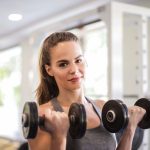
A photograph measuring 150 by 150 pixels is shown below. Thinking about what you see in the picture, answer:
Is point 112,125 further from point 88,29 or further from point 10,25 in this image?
point 10,25

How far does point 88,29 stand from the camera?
407 cm

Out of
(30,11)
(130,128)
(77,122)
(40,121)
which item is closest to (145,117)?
(130,128)

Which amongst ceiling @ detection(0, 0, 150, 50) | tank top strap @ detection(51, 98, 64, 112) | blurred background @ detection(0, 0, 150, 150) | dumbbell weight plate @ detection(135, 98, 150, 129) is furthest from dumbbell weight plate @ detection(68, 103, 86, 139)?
ceiling @ detection(0, 0, 150, 50)

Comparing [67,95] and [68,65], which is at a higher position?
[68,65]

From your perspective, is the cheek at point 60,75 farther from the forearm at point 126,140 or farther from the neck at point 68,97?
the forearm at point 126,140

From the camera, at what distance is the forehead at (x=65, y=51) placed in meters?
1.16

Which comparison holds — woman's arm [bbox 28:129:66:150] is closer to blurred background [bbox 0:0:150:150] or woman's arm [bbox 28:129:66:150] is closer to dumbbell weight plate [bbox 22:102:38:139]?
dumbbell weight plate [bbox 22:102:38:139]

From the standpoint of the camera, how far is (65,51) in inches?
45.9

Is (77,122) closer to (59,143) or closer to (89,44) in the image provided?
(59,143)

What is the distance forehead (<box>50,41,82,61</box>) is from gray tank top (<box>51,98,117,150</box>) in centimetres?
18

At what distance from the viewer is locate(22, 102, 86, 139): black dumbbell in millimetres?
1012

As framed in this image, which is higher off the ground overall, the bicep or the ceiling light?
the ceiling light

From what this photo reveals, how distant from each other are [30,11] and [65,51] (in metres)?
2.83

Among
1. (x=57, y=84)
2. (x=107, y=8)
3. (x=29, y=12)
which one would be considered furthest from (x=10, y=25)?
(x=57, y=84)
